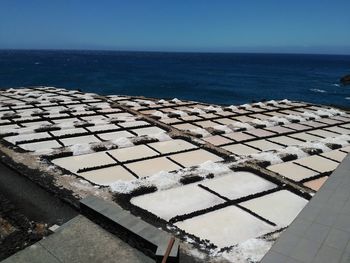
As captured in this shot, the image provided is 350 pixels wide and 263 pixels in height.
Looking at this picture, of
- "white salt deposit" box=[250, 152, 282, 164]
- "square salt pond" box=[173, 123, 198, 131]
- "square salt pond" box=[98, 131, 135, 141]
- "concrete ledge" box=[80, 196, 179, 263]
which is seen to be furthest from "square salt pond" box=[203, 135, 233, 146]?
"concrete ledge" box=[80, 196, 179, 263]

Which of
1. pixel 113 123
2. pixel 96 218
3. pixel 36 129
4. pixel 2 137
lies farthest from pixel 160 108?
pixel 96 218

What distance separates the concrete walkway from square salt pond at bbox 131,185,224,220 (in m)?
1.41

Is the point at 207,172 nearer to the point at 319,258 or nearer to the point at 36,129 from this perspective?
the point at 319,258

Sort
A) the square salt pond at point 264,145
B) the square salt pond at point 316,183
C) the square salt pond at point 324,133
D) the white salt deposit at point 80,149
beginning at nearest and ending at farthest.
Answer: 1. the square salt pond at point 316,183
2. the white salt deposit at point 80,149
3. the square salt pond at point 264,145
4. the square salt pond at point 324,133

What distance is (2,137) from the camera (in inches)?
393

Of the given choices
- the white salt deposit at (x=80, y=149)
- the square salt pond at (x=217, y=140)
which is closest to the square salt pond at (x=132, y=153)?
the white salt deposit at (x=80, y=149)

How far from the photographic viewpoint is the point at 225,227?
568cm

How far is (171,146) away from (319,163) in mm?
4094

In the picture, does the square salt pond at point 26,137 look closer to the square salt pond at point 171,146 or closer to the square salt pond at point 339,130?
the square salt pond at point 171,146

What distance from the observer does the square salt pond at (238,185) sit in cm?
698

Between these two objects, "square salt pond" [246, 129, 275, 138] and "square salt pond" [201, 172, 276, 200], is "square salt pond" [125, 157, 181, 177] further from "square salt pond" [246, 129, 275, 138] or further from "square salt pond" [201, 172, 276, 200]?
"square salt pond" [246, 129, 275, 138]

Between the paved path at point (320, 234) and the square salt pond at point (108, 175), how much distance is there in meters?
3.67

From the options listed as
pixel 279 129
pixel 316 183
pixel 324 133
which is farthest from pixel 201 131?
pixel 324 133

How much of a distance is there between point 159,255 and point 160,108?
12189 millimetres
